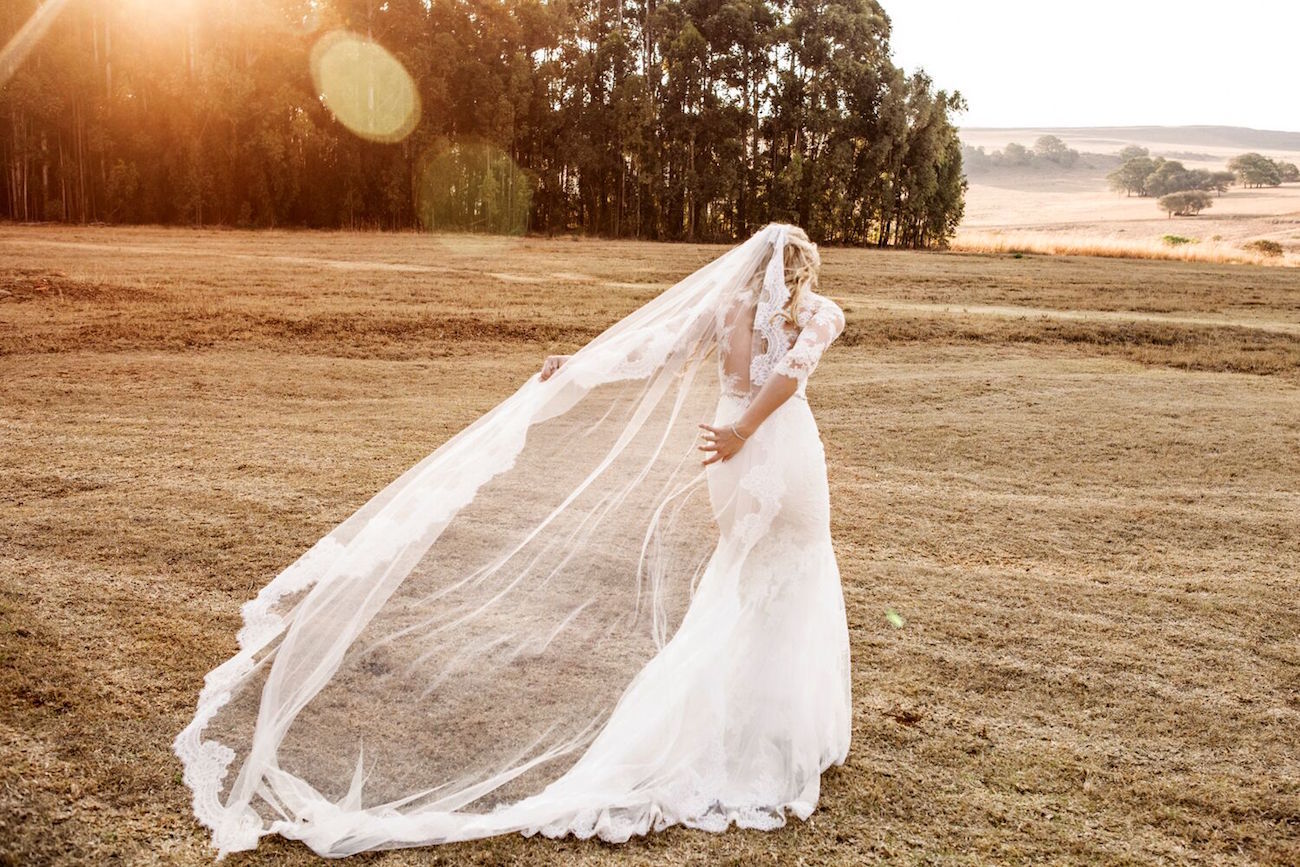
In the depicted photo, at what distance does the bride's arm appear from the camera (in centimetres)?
356

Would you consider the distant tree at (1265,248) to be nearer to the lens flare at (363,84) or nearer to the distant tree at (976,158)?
the lens flare at (363,84)

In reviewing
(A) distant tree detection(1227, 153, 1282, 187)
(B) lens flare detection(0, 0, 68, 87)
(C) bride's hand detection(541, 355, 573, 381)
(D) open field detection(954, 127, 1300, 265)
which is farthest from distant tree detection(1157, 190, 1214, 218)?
(C) bride's hand detection(541, 355, 573, 381)

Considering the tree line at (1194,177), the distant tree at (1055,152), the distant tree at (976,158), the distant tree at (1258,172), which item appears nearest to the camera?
the tree line at (1194,177)

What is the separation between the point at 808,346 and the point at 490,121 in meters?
A: 34.6

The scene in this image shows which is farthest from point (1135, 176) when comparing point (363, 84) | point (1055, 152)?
point (363, 84)

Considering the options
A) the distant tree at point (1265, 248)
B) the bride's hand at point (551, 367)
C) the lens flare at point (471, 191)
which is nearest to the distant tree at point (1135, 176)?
the distant tree at point (1265, 248)

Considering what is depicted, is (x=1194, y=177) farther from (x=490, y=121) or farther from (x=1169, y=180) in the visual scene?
(x=490, y=121)

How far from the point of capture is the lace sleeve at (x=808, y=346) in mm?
3549

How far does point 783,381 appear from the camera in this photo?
3572 mm

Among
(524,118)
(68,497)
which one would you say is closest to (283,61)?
(524,118)

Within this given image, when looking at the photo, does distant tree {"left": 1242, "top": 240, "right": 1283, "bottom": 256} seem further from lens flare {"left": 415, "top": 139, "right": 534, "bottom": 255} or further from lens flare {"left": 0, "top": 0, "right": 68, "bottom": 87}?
lens flare {"left": 0, "top": 0, "right": 68, "bottom": 87}

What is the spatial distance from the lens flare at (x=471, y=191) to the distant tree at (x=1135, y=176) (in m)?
78.9

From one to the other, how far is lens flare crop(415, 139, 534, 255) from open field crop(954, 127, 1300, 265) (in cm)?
1831

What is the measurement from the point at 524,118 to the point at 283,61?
344 inches
